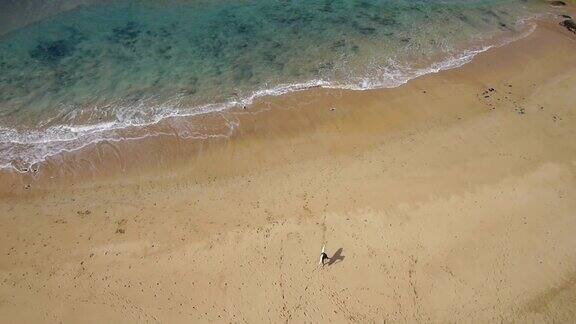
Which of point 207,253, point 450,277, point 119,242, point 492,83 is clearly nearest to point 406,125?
point 492,83

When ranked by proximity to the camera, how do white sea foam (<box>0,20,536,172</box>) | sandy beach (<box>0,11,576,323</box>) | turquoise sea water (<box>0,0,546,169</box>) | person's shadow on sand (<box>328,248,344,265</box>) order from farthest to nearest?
turquoise sea water (<box>0,0,546,169</box>), white sea foam (<box>0,20,536,172</box>), person's shadow on sand (<box>328,248,344,265</box>), sandy beach (<box>0,11,576,323</box>)

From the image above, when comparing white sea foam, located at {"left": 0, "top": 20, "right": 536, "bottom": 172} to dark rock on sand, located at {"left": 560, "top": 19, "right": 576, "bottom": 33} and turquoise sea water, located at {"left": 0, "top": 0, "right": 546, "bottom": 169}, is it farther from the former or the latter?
dark rock on sand, located at {"left": 560, "top": 19, "right": 576, "bottom": 33}

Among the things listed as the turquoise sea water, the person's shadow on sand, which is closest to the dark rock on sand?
the turquoise sea water

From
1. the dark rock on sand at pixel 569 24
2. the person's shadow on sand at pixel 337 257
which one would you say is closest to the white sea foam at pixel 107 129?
the person's shadow on sand at pixel 337 257

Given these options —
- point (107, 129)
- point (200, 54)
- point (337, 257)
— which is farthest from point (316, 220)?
point (200, 54)

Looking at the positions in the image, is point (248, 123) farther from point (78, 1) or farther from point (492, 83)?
point (78, 1)

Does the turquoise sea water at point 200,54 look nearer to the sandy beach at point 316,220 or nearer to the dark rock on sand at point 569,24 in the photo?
the sandy beach at point 316,220

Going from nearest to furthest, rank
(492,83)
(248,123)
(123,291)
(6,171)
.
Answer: (123,291), (6,171), (248,123), (492,83)
